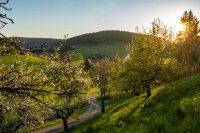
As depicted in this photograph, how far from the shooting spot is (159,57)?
1506 inches

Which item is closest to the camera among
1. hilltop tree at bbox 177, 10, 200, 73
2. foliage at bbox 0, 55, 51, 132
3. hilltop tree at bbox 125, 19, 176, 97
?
foliage at bbox 0, 55, 51, 132

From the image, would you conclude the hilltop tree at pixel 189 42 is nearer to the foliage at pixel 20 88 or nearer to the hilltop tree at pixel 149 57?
the hilltop tree at pixel 149 57

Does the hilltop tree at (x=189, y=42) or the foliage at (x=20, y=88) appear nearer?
the foliage at (x=20, y=88)

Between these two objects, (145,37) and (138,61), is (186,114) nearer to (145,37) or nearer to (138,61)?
(138,61)

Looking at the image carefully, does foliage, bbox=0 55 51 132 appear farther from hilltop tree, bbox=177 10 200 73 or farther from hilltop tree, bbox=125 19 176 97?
hilltop tree, bbox=177 10 200 73

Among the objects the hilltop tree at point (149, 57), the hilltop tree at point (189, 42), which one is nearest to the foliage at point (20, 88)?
the hilltop tree at point (149, 57)

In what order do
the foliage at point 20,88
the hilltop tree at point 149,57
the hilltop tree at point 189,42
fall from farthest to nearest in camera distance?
the hilltop tree at point 189,42 < the hilltop tree at point 149,57 < the foliage at point 20,88

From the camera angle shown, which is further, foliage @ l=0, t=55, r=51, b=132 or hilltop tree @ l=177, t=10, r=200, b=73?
hilltop tree @ l=177, t=10, r=200, b=73

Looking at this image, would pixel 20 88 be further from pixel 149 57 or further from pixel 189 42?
pixel 189 42

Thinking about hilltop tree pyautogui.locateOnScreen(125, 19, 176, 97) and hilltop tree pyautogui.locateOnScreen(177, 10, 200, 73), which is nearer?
hilltop tree pyautogui.locateOnScreen(125, 19, 176, 97)

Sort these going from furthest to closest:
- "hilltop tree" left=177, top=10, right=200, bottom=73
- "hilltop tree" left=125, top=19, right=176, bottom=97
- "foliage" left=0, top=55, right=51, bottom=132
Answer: "hilltop tree" left=177, top=10, right=200, bottom=73 → "hilltop tree" left=125, top=19, right=176, bottom=97 → "foliage" left=0, top=55, right=51, bottom=132

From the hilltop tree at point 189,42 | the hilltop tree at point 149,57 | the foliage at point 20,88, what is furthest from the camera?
the hilltop tree at point 189,42

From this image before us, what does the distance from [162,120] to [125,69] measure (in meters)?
23.6

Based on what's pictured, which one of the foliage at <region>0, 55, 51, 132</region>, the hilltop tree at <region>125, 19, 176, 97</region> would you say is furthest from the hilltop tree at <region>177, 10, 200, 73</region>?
the foliage at <region>0, 55, 51, 132</region>
